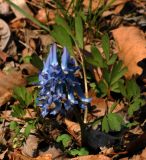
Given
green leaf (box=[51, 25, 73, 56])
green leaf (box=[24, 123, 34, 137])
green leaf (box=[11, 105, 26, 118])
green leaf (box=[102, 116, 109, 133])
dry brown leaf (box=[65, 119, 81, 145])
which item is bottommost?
dry brown leaf (box=[65, 119, 81, 145])

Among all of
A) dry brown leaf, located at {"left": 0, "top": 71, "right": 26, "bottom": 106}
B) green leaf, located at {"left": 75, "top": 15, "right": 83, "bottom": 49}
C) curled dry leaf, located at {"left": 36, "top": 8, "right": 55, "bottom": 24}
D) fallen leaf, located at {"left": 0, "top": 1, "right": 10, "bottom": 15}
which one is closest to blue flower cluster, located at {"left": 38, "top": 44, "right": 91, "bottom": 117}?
green leaf, located at {"left": 75, "top": 15, "right": 83, "bottom": 49}

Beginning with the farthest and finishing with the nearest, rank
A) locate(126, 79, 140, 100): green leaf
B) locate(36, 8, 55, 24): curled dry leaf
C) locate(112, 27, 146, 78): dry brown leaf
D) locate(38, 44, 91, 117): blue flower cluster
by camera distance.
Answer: locate(36, 8, 55, 24): curled dry leaf, locate(112, 27, 146, 78): dry brown leaf, locate(126, 79, 140, 100): green leaf, locate(38, 44, 91, 117): blue flower cluster

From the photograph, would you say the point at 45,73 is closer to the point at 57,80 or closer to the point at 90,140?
the point at 57,80

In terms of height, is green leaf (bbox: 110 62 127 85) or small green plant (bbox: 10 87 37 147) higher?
green leaf (bbox: 110 62 127 85)

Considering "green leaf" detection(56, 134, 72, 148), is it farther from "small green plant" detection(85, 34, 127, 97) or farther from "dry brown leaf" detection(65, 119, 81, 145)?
"small green plant" detection(85, 34, 127, 97)

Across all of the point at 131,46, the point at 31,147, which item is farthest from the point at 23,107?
the point at 131,46

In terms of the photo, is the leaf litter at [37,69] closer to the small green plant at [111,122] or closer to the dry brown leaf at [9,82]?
the dry brown leaf at [9,82]
